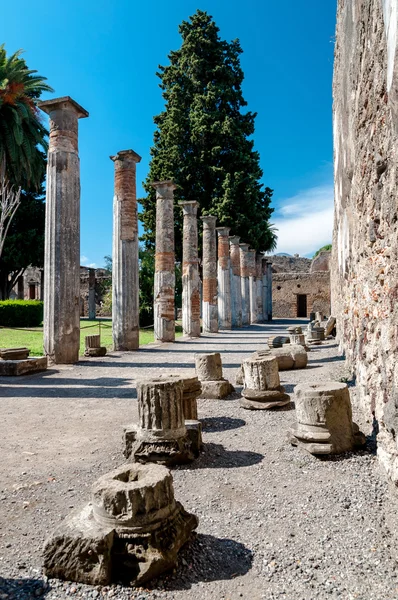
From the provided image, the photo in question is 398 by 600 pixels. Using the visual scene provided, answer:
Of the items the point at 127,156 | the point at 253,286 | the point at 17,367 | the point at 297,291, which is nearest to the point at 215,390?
the point at 17,367

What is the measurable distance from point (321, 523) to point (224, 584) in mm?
743

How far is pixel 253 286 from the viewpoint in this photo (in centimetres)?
2639

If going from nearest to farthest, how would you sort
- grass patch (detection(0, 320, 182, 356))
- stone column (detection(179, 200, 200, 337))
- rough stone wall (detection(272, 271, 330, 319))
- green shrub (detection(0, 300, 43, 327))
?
grass patch (detection(0, 320, 182, 356)), stone column (detection(179, 200, 200, 337)), green shrub (detection(0, 300, 43, 327)), rough stone wall (detection(272, 271, 330, 319))

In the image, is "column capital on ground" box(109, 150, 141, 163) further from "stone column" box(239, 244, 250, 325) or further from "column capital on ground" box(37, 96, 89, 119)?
"stone column" box(239, 244, 250, 325)

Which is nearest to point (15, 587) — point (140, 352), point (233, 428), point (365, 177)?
point (233, 428)

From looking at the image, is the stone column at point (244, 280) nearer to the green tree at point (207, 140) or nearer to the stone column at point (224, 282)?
the green tree at point (207, 140)

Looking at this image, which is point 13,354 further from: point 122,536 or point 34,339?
point 122,536

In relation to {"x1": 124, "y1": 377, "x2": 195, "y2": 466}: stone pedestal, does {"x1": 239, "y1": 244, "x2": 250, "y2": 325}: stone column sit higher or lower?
higher

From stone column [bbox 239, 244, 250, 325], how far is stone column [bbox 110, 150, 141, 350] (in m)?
12.1

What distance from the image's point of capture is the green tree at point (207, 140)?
75.2 ft

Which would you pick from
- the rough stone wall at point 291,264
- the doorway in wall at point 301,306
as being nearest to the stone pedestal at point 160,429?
the doorway in wall at point 301,306

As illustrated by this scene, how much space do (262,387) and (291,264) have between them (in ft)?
124

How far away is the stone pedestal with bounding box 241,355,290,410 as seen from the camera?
17.3ft

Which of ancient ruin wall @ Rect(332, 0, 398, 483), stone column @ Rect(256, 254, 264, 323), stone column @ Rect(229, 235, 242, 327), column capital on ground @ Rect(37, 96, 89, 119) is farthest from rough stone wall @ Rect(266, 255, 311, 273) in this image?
ancient ruin wall @ Rect(332, 0, 398, 483)
